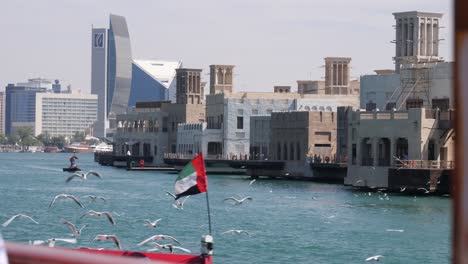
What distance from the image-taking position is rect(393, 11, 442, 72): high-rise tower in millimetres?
86000

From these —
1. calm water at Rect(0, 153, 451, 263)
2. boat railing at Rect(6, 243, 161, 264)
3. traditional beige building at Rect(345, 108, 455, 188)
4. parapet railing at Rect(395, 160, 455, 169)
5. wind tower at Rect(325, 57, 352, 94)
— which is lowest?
calm water at Rect(0, 153, 451, 263)

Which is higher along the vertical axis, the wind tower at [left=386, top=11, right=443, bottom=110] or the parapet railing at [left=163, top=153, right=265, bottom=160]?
the wind tower at [left=386, top=11, right=443, bottom=110]

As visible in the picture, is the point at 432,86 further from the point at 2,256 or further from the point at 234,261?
the point at 2,256

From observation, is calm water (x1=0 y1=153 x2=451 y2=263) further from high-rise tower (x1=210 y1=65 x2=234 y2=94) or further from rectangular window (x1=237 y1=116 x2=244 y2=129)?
high-rise tower (x1=210 y1=65 x2=234 y2=94)

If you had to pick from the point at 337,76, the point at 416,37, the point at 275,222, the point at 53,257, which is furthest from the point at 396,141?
the point at 53,257

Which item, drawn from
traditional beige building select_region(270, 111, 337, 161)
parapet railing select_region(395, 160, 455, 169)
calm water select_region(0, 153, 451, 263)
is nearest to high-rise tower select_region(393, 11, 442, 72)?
traditional beige building select_region(270, 111, 337, 161)

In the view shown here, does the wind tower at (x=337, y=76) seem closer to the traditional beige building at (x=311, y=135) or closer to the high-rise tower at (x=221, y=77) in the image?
the high-rise tower at (x=221, y=77)

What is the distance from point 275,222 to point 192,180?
26936 millimetres

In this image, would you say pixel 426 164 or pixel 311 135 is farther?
pixel 311 135

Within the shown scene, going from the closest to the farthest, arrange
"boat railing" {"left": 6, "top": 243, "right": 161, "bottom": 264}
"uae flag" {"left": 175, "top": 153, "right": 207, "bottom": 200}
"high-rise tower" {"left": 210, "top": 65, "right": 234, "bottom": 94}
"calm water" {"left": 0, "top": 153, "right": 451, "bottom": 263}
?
"boat railing" {"left": 6, "top": 243, "right": 161, "bottom": 264} < "uae flag" {"left": 175, "top": 153, "right": 207, "bottom": 200} < "calm water" {"left": 0, "top": 153, "right": 451, "bottom": 263} < "high-rise tower" {"left": 210, "top": 65, "right": 234, "bottom": 94}

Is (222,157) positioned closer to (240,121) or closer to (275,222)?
(240,121)

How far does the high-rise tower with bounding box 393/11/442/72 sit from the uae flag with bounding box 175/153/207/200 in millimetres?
69288

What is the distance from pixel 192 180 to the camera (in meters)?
17.3

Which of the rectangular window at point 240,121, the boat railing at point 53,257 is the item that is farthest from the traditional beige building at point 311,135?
the boat railing at point 53,257
